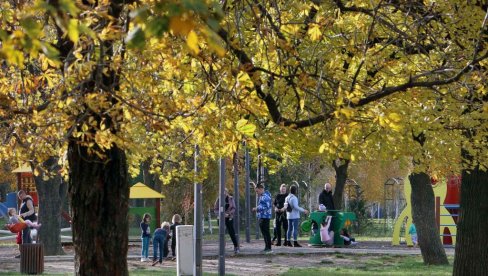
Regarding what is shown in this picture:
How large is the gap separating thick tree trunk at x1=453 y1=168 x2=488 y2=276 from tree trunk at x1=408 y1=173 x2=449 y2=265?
23.2 ft

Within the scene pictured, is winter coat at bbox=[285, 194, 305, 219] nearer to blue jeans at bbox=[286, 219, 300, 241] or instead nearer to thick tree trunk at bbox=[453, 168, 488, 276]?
blue jeans at bbox=[286, 219, 300, 241]

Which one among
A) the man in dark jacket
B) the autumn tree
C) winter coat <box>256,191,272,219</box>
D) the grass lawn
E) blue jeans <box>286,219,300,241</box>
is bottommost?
the grass lawn

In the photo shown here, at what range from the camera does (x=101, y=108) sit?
30.0ft

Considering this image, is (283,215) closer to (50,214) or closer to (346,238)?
(346,238)

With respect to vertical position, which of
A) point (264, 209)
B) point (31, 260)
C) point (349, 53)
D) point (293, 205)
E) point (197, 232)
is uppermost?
point (349, 53)

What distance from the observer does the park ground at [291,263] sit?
69.7ft

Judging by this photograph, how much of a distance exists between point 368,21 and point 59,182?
55.3 feet

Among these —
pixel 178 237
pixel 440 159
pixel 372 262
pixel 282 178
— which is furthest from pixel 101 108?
pixel 282 178

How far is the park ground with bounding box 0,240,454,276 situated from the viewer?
836 inches

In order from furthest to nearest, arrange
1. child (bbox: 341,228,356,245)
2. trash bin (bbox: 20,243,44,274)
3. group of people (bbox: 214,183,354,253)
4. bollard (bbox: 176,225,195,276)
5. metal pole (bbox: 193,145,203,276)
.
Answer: child (bbox: 341,228,356,245), group of people (bbox: 214,183,354,253), trash bin (bbox: 20,243,44,274), bollard (bbox: 176,225,195,276), metal pole (bbox: 193,145,203,276)

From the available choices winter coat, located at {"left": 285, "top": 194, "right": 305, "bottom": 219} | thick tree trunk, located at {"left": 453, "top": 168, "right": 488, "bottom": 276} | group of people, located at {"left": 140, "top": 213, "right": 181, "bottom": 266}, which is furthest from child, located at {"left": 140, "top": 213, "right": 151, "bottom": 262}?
thick tree trunk, located at {"left": 453, "top": 168, "right": 488, "bottom": 276}

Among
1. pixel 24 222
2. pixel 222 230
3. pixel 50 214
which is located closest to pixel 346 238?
pixel 50 214

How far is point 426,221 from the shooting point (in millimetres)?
23750

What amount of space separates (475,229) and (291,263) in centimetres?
825
